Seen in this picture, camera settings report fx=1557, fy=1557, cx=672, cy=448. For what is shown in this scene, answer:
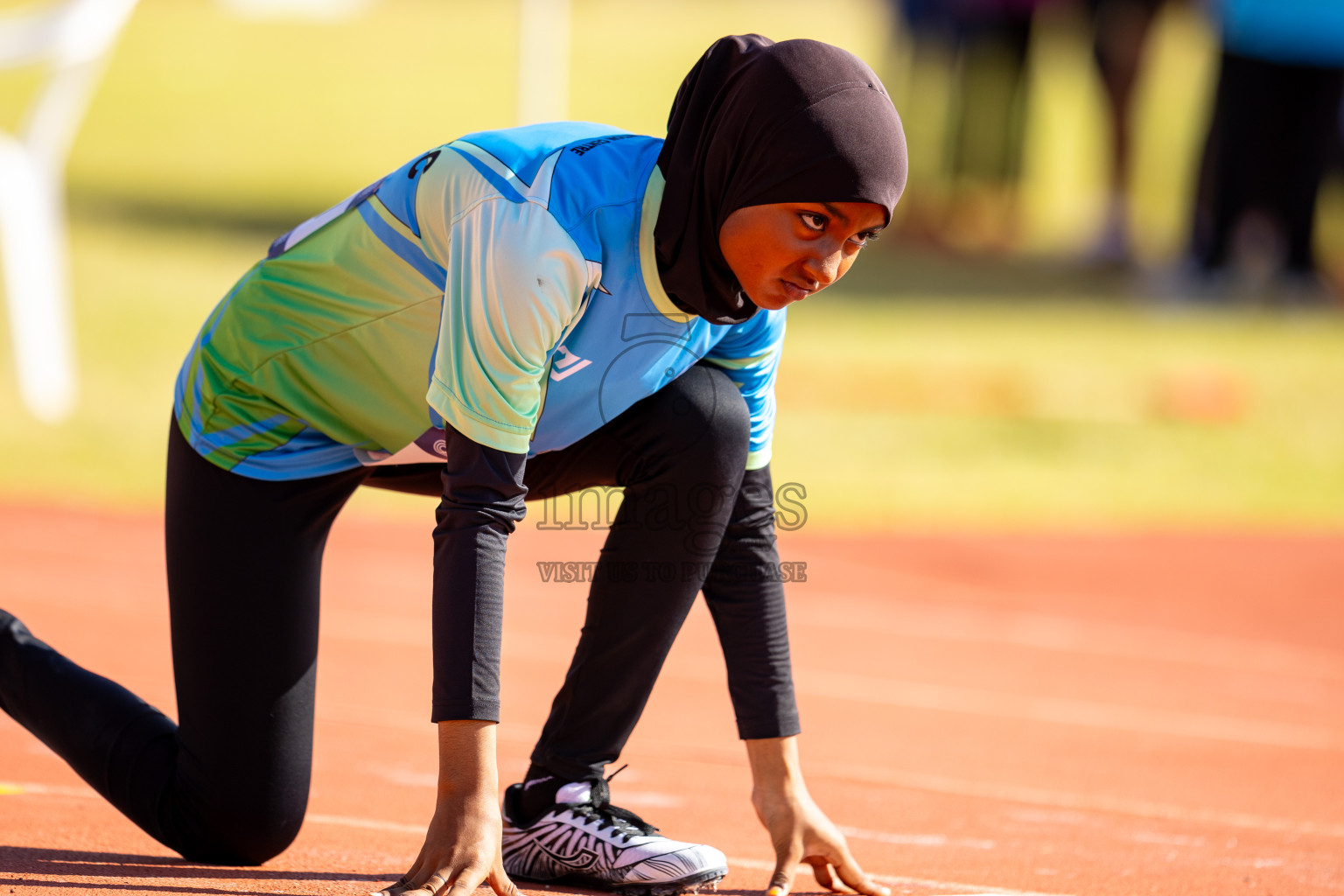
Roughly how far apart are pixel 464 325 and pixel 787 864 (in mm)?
1061

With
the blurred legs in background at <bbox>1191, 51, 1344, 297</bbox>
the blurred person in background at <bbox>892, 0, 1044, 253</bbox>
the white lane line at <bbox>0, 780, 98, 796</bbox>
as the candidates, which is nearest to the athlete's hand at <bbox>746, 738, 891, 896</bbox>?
the white lane line at <bbox>0, 780, 98, 796</bbox>

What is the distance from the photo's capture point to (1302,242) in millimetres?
11484

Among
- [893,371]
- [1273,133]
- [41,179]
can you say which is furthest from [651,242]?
[1273,133]

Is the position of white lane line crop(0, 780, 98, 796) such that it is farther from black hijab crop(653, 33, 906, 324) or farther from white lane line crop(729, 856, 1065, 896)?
black hijab crop(653, 33, 906, 324)

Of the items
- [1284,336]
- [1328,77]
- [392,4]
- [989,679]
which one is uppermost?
[392,4]

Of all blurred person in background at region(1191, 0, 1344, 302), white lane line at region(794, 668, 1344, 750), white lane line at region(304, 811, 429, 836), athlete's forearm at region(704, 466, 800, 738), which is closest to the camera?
athlete's forearm at region(704, 466, 800, 738)

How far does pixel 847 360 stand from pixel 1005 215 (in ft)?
18.7

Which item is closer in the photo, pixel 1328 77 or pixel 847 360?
pixel 847 360

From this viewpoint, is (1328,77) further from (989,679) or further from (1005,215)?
(989,679)

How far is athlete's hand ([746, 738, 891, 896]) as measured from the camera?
8.58ft

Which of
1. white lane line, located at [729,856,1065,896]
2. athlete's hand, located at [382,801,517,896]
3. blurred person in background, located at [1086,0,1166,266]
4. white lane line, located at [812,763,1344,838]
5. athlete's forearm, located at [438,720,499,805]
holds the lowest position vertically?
white lane line, located at [812,763,1344,838]

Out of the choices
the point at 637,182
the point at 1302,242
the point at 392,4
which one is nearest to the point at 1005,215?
the point at 1302,242

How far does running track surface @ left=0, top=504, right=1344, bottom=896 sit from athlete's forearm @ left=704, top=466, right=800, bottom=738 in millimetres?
325

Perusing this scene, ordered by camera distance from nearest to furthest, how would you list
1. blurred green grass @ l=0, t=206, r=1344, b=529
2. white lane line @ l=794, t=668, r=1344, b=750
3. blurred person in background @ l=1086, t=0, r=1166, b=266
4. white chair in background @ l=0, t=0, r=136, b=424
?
1. white lane line @ l=794, t=668, r=1344, b=750
2. white chair in background @ l=0, t=0, r=136, b=424
3. blurred green grass @ l=0, t=206, r=1344, b=529
4. blurred person in background @ l=1086, t=0, r=1166, b=266
